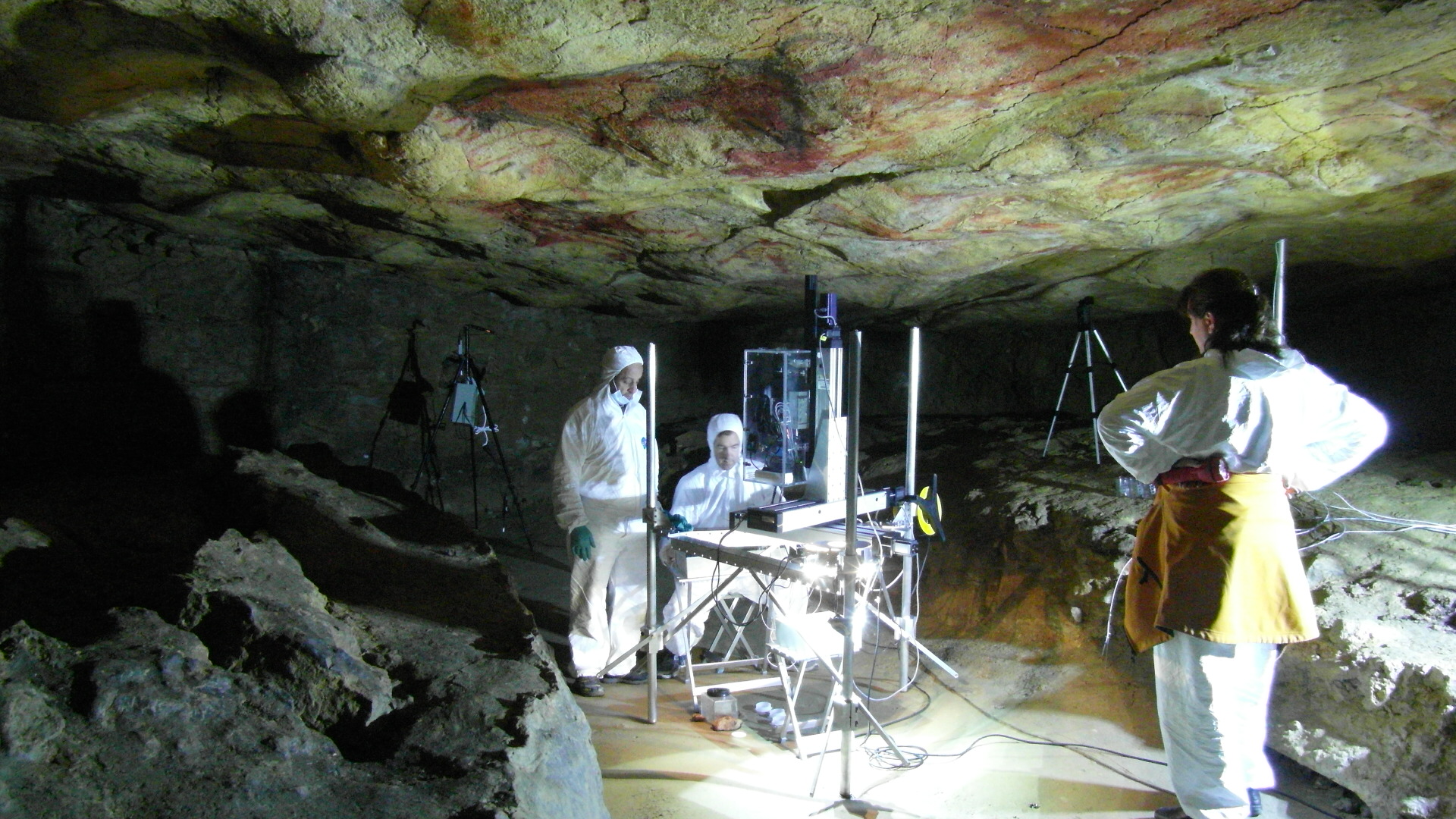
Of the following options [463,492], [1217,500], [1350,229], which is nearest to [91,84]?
[1217,500]

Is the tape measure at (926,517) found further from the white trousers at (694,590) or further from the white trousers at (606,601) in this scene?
the white trousers at (606,601)

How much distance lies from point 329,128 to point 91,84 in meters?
0.72

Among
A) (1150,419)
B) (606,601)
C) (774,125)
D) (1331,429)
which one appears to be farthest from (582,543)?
(1331,429)

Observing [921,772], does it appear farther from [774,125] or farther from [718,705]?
[774,125]

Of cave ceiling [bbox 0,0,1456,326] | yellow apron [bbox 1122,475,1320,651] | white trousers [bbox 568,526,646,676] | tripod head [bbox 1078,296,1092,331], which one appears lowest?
white trousers [bbox 568,526,646,676]

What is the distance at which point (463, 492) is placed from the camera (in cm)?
654

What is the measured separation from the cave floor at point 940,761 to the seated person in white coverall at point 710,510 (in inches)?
11.5

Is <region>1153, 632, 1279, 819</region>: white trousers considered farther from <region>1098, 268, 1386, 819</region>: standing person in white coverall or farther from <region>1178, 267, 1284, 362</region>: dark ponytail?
<region>1178, 267, 1284, 362</region>: dark ponytail

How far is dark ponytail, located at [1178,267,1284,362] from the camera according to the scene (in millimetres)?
2166

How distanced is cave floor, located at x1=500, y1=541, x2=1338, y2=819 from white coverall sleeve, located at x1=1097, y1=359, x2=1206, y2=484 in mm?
1147

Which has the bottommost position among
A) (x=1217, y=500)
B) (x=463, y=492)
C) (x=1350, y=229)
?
(x=463, y=492)

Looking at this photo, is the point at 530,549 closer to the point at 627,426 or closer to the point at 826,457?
the point at 627,426

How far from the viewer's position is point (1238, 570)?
6.86ft

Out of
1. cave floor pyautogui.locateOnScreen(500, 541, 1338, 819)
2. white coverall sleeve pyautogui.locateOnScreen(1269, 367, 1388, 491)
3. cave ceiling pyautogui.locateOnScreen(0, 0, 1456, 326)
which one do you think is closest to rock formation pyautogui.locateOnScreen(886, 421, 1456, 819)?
cave floor pyautogui.locateOnScreen(500, 541, 1338, 819)
